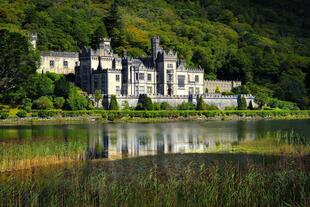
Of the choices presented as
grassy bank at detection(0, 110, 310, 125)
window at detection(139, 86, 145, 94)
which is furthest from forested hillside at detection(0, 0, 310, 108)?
window at detection(139, 86, 145, 94)

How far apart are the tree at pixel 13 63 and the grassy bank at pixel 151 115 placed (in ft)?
17.2

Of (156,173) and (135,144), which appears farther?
(135,144)

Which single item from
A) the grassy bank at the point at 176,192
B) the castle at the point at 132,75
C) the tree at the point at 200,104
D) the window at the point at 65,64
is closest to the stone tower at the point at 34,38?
the castle at the point at 132,75

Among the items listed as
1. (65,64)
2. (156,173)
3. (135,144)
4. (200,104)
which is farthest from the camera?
(65,64)

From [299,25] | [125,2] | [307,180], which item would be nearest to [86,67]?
[307,180]

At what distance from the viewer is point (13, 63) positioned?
5269 centimetres

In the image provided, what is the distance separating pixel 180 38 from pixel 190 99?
47.3 meters

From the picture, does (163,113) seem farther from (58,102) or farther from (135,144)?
(135,144)

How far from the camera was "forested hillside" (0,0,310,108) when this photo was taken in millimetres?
93312

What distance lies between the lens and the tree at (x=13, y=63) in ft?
171

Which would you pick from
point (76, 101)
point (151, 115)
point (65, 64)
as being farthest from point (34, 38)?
point (151, 115)

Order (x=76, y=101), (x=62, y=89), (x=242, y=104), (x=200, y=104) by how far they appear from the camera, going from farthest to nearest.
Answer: (x=242, y=104), (x=200, y=104), (x=62, y=89), (x=76, y=101)

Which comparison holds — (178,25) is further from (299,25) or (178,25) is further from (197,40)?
(299,25)

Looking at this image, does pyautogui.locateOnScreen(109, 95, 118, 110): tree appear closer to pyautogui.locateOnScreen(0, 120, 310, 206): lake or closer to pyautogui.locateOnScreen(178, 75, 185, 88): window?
pyautogui.locateOnScreen(178, 75, 185, 88): window
